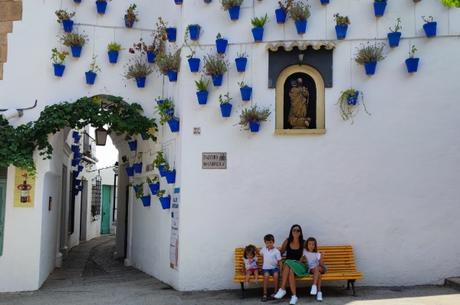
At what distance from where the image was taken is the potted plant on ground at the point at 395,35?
9.38 m

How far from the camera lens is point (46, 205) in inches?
Result: 406

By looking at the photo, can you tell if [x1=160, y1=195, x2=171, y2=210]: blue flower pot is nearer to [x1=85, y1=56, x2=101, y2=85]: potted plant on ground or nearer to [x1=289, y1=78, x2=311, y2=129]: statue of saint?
[x1=85, y1=56, x2=101, y2=85]: potted plant on ground

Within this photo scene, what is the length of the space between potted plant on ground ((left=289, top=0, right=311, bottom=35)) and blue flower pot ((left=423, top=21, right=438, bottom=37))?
1.92m

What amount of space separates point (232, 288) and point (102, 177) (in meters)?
16.9

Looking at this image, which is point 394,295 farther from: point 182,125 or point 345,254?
point 182,125

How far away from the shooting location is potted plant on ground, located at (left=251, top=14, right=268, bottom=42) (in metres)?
9.56

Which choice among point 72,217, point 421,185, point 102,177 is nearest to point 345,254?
point 421,185

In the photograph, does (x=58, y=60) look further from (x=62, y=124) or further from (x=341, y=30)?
(x=341, y=30)

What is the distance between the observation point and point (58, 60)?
10234mm

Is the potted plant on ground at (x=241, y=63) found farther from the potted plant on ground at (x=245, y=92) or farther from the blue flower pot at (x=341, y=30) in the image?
the blue flower pot at (x=341, y=30)

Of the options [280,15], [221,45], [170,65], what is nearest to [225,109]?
[221,45]

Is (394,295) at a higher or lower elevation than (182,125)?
lower

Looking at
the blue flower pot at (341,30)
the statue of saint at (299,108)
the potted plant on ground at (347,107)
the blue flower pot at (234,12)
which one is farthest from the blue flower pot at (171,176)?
the blue flower pot at (341,30)

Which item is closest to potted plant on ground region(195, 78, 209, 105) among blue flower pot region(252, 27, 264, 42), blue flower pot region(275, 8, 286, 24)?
blue flower pot region(252, 27, 264, 42)
